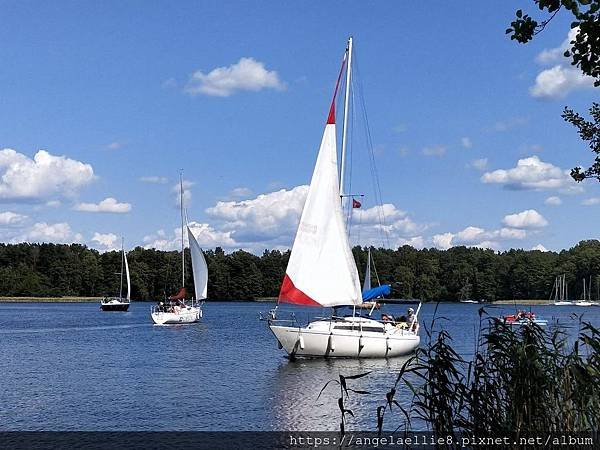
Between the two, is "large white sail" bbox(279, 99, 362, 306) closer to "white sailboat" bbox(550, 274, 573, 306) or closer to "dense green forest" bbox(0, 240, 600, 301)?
"dense green forest" bbox(0, 240, 600, 301)

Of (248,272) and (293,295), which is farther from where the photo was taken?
(248,272)

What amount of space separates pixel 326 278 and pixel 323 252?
1.26 meters

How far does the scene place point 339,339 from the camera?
125 ft

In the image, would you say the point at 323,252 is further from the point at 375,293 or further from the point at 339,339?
the point at 375,293

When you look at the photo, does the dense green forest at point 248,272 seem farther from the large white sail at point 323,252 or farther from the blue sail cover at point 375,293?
the large white sail at point 323,252

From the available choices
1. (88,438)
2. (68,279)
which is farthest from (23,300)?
(88,438)

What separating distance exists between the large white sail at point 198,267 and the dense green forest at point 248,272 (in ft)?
273

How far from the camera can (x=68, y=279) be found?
582 ft

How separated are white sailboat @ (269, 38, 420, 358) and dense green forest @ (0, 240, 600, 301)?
125342 mm

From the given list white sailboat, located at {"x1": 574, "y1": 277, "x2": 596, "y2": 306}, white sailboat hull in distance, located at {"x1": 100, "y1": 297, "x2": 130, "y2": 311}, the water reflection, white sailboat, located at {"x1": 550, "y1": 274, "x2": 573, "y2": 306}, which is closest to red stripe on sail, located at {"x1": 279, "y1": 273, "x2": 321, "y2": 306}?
the water reflection

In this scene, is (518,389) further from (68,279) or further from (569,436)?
(68,279)

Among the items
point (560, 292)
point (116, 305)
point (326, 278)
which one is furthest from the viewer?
point (560, 292)

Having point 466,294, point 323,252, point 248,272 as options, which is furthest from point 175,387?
point 466,294

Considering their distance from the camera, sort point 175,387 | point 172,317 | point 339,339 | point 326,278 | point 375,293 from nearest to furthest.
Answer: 1. point 175,387
2. point 326,278
3. point 339,339
4. point 375,293
5. point 172,317
